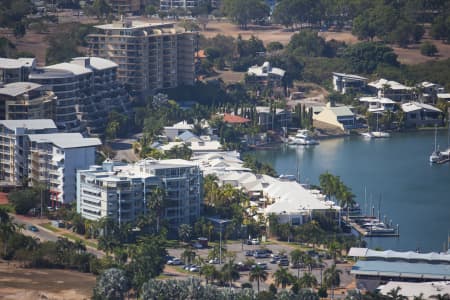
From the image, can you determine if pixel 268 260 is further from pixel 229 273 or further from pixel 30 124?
pixel 30 124

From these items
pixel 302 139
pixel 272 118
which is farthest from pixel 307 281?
pixel 272 118

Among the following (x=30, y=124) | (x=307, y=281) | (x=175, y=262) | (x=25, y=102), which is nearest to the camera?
(x=307, y=281)

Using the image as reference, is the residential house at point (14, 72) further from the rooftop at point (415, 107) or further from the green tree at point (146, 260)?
the green tree at point (146, 260)

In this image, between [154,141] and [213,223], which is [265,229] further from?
[154,141]

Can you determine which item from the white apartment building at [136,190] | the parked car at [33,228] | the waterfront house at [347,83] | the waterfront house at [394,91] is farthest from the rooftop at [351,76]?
the parked car at [33,228]

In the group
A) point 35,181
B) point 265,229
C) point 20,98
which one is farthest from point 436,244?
point 20,98

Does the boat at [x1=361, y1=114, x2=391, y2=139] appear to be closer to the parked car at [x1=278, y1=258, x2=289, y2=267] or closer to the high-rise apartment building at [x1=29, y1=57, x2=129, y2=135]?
the high-rise apartment building at [x1=29, y1=57, x2=129, y2=135]
